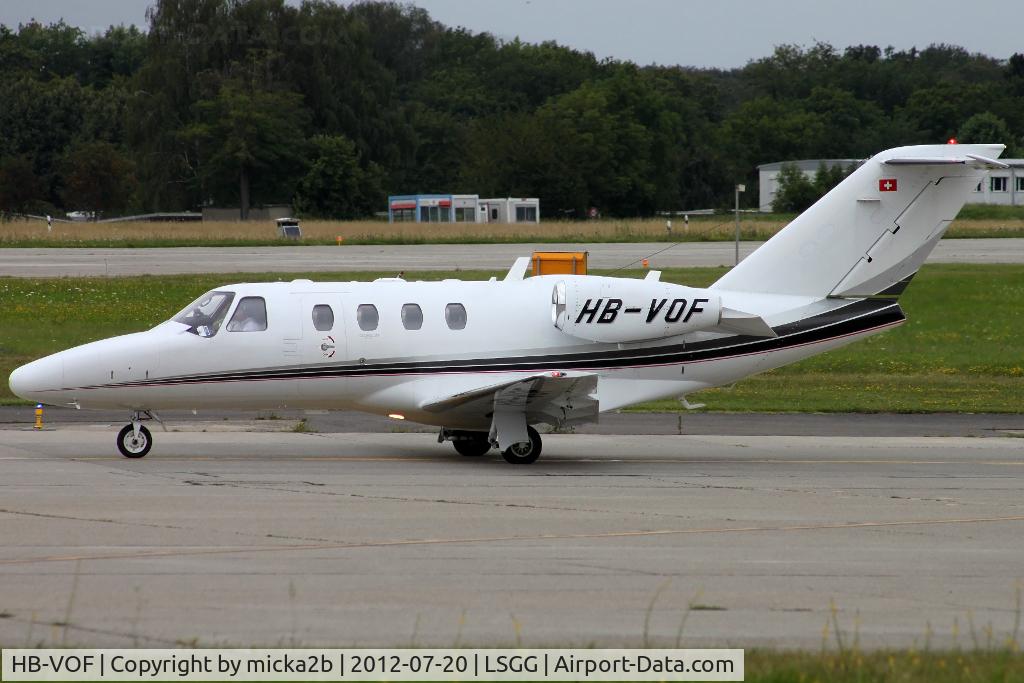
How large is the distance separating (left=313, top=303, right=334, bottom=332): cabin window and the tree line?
71.9m

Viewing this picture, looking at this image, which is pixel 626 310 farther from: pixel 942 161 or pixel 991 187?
pixel 991 187

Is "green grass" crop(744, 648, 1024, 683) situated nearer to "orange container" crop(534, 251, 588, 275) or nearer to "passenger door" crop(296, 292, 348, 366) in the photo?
"passenger door" crop(296, 292, 348, 366)

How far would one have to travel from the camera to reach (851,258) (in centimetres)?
1959

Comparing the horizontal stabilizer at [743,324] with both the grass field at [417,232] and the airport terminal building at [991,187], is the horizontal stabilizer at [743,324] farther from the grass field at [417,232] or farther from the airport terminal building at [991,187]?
the airport terminal building at [991,187]

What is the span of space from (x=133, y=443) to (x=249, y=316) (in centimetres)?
229

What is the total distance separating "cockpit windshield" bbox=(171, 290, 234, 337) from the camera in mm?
18328

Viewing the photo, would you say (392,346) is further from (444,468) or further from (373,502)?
(373,502)

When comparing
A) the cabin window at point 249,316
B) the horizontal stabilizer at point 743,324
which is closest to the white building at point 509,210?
the horizontal stabilizer at point 743,324

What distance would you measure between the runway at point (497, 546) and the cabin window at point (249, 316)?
5.88 ft

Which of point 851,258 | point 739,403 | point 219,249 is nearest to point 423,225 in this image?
point 219,249

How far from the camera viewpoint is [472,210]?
270ft

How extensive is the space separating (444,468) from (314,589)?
7.14 metres

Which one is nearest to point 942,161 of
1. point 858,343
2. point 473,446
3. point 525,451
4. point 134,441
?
point 525,451

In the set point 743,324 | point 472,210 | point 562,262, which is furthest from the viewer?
point 472,210
